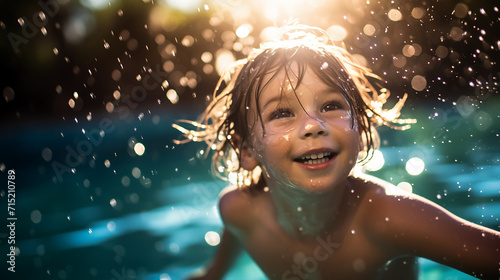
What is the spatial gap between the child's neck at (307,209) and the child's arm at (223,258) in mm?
603

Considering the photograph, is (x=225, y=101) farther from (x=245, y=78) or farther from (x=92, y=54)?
(x=92, y=54)

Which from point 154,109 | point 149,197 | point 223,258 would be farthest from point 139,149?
point 223,258

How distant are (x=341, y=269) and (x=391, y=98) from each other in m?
9.25

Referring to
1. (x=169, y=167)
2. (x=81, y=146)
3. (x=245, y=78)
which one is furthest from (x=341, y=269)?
(x=81, y=146)

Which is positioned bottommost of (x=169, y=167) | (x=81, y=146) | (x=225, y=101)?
(x=81, y=146)

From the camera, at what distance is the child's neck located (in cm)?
202

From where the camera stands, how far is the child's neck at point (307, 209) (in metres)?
2.02

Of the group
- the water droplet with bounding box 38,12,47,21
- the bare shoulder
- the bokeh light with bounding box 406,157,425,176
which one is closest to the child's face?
the bare shoulder

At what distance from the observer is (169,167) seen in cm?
713

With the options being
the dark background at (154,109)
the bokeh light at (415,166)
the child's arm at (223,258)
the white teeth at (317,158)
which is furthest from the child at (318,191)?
the bokeh light at (415,166)

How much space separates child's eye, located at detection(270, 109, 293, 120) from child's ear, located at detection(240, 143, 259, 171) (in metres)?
0.33

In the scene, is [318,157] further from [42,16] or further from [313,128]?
[42,16]

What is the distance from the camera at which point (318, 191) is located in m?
1.80

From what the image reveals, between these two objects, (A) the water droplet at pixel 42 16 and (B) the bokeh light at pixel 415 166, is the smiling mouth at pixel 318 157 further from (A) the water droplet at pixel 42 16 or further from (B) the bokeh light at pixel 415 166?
(A) the water droplet at pixel 42 16
